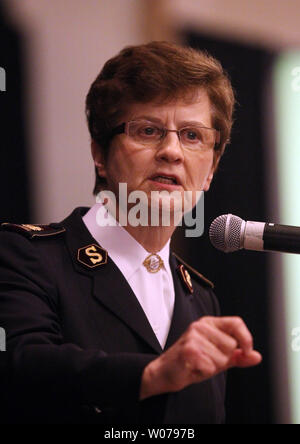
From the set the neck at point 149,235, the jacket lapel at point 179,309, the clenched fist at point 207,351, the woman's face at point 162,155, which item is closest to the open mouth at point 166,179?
the woman's face at point 162,155

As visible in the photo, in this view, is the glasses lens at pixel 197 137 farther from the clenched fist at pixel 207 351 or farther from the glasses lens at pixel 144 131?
the clenched fist at pixel 207 351

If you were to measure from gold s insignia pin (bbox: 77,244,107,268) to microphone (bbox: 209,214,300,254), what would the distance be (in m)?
0.23

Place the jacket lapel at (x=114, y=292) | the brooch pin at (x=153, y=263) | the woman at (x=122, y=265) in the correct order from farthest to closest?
the brooch pin at (x=153, y=263), the jacket lapel at (x=114, y=292), the woman at (x=122, y=265)

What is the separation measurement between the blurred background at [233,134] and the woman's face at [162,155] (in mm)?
182

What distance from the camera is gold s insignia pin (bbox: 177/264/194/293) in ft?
4.00

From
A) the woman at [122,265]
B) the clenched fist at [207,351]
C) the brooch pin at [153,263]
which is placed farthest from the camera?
the brooch pin at [153,263]

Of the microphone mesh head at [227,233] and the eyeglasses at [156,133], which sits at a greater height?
the eyeglasses at [156,133]

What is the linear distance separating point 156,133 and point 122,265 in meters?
0.26

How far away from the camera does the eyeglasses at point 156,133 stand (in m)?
1.11

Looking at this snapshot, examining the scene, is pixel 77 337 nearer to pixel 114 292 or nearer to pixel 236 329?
pixel 114 292

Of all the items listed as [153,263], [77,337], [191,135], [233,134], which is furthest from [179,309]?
[233,134]

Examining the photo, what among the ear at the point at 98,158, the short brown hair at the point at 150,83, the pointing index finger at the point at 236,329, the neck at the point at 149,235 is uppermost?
the short brown hair at the point at 150,83

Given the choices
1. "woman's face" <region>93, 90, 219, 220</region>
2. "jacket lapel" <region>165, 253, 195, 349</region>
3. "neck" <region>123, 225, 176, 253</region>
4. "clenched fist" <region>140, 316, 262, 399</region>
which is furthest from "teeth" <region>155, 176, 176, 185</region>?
"clenched fist" <region>140, 316, 262, 399</region>
